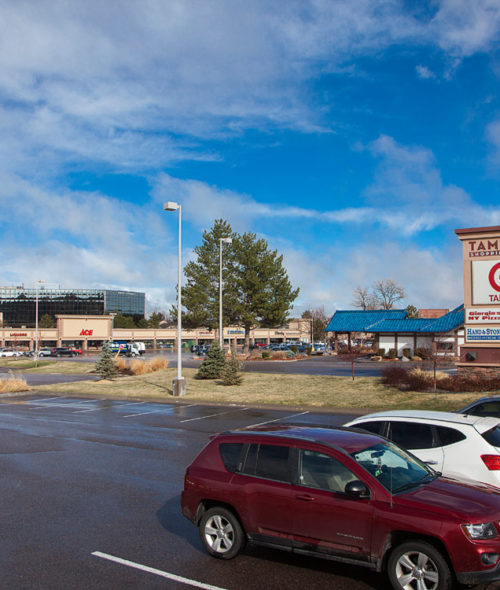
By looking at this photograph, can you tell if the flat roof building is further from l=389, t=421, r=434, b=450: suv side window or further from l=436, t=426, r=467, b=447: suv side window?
l=436, t=426, r=467, b=447: suv side window

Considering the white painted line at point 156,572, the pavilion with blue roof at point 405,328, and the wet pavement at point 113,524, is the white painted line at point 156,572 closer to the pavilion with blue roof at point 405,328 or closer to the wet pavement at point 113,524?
the wet pavement at point 113,524

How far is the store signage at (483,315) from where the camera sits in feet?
78.0

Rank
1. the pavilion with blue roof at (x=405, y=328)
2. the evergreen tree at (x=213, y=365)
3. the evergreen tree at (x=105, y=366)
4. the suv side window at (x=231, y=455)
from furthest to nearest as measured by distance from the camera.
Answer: the pavilion with blue roof at (x=405, y=328) < the evergreen tree at (x=105, y=366) < the evergreen tree at (x=213, y=365) < the suv side window at (x=231, y=455)

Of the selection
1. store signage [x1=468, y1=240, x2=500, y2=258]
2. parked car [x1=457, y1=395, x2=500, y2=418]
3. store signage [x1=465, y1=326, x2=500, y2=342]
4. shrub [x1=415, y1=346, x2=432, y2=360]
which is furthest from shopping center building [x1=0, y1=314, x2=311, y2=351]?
parked car [x1=457, y1=395, x2=500, y2=418]

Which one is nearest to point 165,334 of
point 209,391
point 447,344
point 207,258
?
point 207,258

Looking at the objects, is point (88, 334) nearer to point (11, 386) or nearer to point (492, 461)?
point (11, 386)

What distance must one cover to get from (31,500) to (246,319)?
4745 cm

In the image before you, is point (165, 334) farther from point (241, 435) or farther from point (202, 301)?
point (241, 435)

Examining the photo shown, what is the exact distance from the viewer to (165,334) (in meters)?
111

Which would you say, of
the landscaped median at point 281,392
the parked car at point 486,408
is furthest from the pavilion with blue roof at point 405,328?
the parked car at point 486,408

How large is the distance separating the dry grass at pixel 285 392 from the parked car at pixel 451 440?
35.0 feet

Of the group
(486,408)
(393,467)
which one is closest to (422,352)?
(486,408)

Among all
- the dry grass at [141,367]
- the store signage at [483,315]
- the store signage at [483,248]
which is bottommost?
the dry grass at [141,367]

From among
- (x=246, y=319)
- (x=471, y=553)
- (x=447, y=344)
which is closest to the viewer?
(x=471, y=553)
